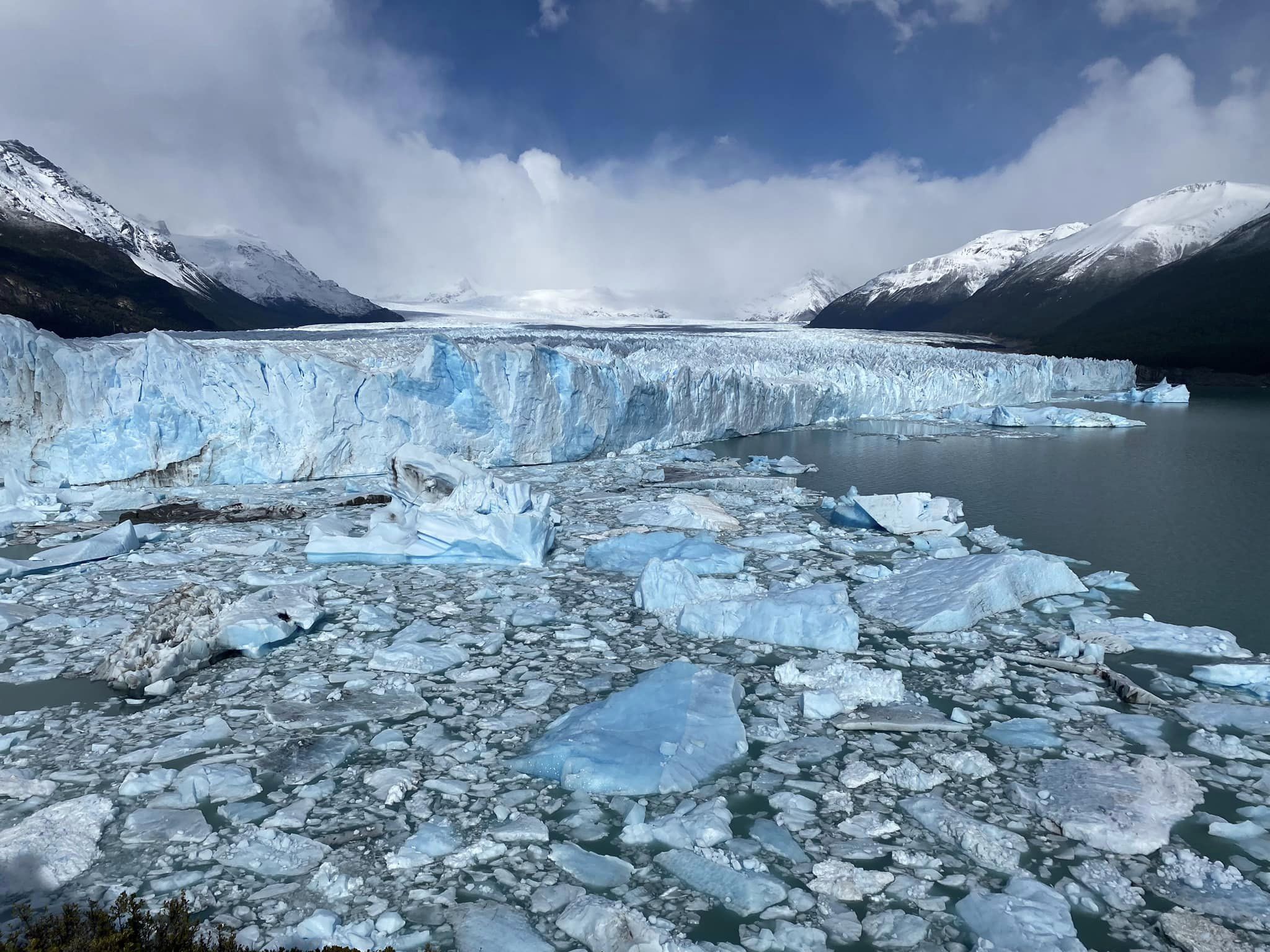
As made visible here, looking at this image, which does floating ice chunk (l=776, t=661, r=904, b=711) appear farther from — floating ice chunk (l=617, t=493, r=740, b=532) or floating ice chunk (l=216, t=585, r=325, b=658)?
floating ice chunk (l=617, t=493, r=740, b=532)

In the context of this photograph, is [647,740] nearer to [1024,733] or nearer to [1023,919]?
[1023,919]

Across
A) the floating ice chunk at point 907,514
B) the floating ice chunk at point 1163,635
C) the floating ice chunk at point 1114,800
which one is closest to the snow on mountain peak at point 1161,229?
the floating ice chunk at point 907,514

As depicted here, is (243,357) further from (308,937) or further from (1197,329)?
(1197,329)

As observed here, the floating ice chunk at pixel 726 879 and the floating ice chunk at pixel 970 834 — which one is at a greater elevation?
the floating ice chunk at pixel 970 834

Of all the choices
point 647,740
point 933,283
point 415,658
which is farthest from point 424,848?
point 933,283

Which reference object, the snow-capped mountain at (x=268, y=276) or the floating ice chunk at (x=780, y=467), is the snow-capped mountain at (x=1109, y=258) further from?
the snow-capped mountain at (x=268, y=276)

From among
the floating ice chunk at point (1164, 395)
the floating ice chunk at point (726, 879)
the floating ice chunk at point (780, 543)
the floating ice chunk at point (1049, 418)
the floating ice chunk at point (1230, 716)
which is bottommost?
the floating ice chunk at point (726, 879)

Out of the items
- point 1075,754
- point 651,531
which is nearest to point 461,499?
point 651,531

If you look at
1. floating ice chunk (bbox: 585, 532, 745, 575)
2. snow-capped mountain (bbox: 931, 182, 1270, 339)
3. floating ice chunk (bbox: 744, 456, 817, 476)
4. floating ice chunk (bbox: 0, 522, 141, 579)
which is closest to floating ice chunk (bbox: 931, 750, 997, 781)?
floating ice chunk (bbox: 585, 532, 745, 575)
